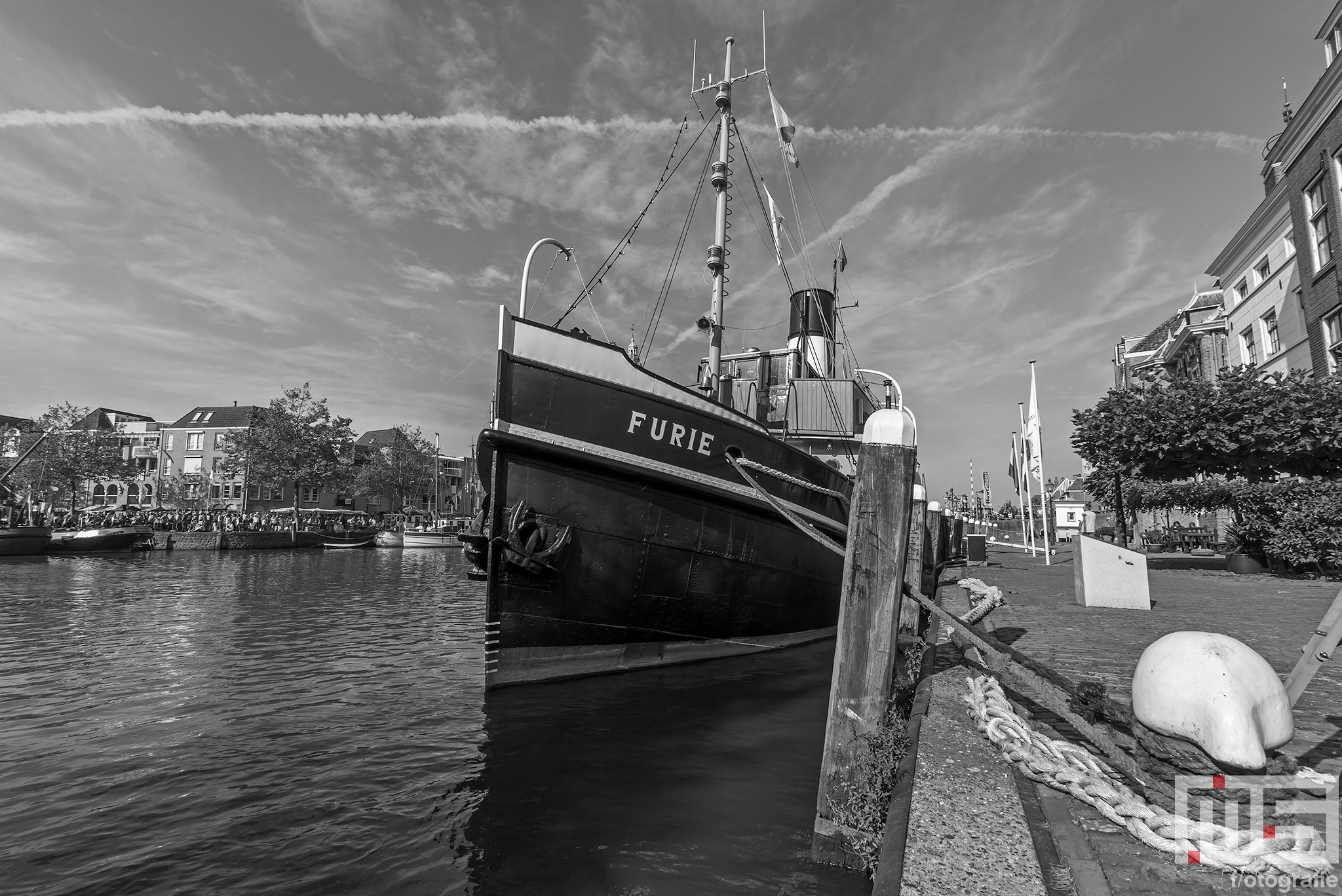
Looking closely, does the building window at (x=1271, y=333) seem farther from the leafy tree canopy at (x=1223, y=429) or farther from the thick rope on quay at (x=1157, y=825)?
the thick rope on quay at (x=1157, y=825)

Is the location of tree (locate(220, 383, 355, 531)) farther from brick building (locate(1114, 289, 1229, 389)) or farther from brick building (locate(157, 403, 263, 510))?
brick building (locate(1114, 289, 1229, 389))

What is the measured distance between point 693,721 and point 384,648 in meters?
6.34

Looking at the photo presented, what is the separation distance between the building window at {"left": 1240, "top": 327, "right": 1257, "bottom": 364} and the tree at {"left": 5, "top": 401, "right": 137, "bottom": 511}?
67081 mm

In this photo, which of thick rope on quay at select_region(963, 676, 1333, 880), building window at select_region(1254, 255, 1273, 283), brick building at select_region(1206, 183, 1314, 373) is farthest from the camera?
building window at select_region(1254, 255, 1273, 283)

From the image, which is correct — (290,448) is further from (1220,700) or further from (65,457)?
(1220,700)

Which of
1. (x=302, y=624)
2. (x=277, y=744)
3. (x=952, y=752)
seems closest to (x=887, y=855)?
(x=952, y=752)

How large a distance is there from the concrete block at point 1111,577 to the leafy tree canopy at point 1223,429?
9611 millimetres

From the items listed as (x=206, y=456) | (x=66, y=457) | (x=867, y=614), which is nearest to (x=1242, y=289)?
(x=867, y=614)

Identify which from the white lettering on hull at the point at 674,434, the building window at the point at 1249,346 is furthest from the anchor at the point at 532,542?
the building window at the point at 1249,346

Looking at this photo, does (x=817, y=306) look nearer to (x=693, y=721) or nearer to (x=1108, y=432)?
(x=1108, y=432)

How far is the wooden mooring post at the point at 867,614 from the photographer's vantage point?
389 cm

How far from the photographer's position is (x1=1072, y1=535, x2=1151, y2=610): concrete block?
963 centimetres

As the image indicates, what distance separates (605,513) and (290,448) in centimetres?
4702

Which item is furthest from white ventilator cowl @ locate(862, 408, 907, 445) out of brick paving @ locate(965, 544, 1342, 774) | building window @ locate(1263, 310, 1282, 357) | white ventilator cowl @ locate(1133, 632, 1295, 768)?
building window @ locate(1263, 310, 1282, 357)
